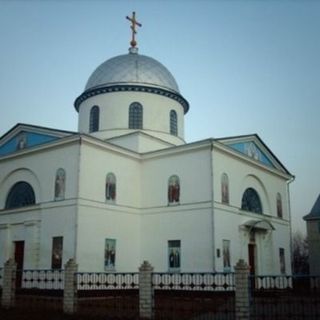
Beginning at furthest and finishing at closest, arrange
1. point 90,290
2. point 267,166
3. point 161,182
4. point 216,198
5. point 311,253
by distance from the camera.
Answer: point 311,253, point 267,166, point 161,182, point 216,198, point 90,290

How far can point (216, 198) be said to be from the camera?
66.7 ft

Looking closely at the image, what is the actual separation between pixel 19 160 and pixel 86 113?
546 cm

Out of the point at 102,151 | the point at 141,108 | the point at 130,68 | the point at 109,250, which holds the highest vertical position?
the point at 130,68

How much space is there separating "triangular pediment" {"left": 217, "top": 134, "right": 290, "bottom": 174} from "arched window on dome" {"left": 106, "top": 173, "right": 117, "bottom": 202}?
526cm

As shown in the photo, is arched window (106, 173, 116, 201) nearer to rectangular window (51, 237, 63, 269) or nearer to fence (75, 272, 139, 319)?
rectangular window (51, 237, 63, 269)

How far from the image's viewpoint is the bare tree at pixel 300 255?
2218 inches

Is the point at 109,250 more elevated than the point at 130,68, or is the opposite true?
the point at 130,68

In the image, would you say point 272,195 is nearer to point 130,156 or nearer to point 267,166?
point 267,166

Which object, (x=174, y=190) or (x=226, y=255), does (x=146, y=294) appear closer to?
(x=226, y=255)

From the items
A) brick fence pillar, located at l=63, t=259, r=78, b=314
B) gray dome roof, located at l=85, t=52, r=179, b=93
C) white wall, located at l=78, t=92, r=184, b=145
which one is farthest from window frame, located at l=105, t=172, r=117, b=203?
brick fence pillar, located at l=63, t=259, r=78, b=314

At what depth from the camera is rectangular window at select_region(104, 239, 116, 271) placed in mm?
20094

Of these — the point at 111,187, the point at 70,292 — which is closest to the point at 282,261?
the point at 111,187

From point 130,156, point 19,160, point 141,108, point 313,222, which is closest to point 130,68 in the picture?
point 141,108

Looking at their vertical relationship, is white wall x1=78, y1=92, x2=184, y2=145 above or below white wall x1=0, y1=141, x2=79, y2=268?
above
